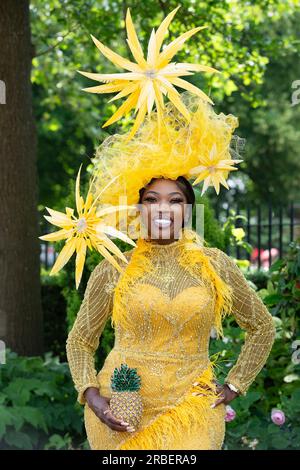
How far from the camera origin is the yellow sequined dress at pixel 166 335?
138 inches

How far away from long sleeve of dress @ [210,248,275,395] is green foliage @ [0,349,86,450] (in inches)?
76.2

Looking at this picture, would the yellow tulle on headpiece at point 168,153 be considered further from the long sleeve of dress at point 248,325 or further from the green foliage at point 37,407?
the green foliage at point 37,407

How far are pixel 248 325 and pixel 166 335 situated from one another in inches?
16.1

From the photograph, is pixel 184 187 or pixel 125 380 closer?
pixel 125 380

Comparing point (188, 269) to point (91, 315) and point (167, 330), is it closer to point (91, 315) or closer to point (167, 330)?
point (167, 330)

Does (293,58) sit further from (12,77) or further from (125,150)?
(125,150)

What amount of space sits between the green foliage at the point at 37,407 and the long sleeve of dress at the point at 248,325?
6.35ft

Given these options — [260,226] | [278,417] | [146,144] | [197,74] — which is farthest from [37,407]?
[260,226]

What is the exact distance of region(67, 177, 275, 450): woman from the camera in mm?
3494

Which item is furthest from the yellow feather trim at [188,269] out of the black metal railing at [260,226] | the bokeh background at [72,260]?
the black metal railing at [260,226]

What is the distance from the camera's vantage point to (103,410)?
3.45m

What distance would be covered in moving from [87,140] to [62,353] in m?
11.4

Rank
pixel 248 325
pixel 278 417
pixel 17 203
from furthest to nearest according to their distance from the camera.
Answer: pixel 17 203, pixel 278 417, pixel 248 325

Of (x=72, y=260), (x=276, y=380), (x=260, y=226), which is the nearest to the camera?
(x=276, y=380)
